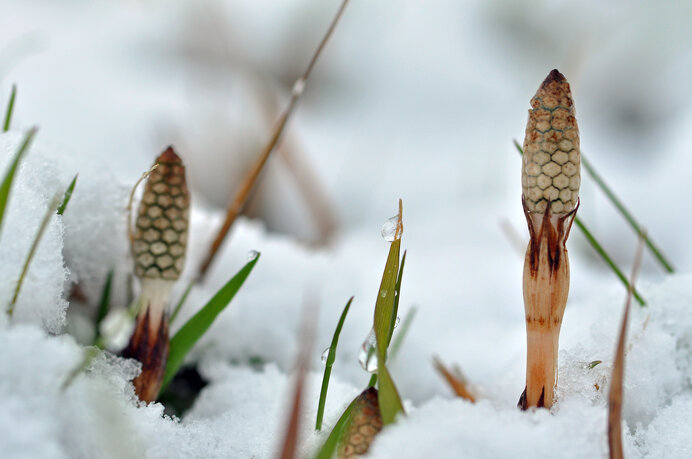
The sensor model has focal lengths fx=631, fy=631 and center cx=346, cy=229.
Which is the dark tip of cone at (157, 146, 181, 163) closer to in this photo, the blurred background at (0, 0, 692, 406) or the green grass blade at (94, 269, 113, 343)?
the green grass blade at (94, 269, 113, 343)

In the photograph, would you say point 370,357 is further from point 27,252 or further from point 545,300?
point 27,252

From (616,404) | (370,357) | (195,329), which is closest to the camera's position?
(616,404)

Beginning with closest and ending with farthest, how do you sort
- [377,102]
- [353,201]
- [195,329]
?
[195,329] → [353,201] → [377,102]

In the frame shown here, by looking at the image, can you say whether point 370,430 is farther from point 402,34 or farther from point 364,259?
point 402,34

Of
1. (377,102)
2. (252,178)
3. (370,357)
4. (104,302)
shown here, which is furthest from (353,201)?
(370,357)

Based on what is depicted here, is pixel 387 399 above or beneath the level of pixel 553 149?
beneath

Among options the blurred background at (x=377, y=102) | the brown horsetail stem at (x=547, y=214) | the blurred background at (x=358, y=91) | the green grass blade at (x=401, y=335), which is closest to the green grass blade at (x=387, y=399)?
the brown horsetail stem at (x=547, y=214)

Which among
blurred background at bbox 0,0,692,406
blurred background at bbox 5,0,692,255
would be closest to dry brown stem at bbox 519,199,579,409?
blurred background at bbox 0,0,692,406

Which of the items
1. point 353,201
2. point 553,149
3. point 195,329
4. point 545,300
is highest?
point 553,149
